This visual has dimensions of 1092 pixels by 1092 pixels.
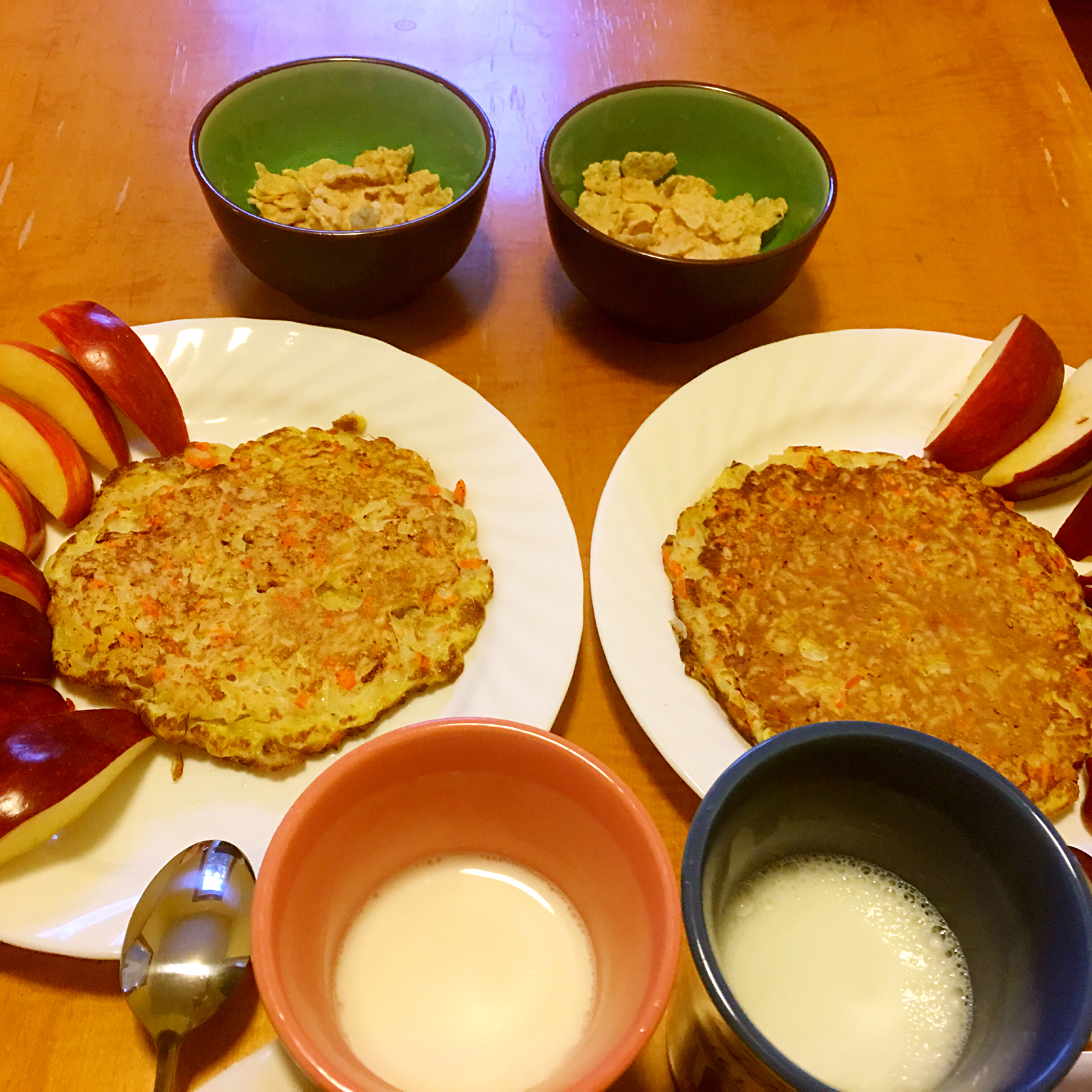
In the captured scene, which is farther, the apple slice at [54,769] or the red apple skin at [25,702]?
the red apple skin at [25,702]

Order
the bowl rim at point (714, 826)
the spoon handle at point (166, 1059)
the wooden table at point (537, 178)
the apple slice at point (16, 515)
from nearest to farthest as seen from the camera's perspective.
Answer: the bowl rim at point (714, 826) → the spoon handle at point (166, 1059) → the apple slice at point (16, 515) → the wooden table at point (537, 178)

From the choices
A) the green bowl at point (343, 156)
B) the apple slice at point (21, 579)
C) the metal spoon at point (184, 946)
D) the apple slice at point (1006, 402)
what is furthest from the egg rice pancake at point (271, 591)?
the apple slice at point (1006, 402)

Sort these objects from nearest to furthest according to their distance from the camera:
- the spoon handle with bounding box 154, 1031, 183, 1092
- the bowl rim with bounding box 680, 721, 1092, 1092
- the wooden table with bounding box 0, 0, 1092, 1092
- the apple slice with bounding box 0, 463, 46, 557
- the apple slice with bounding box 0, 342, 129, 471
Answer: the bowl rim with bounding box 680, 721, 1092, 1092, the spoon handle with bounding box 154, 1031, 183, 1092, the apple slice with bounding box 0, 463, 46, 557, the apple slice with bounding box 0, 342, 129, 471, the wooden table with bounding box 0, 0, 1092, 1092

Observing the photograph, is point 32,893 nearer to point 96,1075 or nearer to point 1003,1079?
point 96,1075

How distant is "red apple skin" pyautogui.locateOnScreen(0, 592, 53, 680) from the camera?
40.6 inches

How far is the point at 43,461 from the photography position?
1223 millimetres

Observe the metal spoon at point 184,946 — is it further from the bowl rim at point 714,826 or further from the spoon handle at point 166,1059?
the bowl rim at point 714,826

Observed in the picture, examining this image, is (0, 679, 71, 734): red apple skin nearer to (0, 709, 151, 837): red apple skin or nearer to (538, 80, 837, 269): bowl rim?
(0, 709, 151, 837): red apple skin

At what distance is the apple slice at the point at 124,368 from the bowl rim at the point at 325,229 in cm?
27

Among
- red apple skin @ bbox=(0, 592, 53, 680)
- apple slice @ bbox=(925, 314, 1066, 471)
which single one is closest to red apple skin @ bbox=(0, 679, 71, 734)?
red apple skin @ bbox=(0, 592, 53, 680)

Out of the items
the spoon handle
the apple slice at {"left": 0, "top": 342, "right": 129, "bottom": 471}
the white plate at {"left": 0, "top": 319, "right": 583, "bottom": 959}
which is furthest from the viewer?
the apple slice at {"left": 0, "top": 342, "right": 129, "bottom": 471}

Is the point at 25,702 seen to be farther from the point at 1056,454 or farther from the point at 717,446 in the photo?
the point at 1056,454

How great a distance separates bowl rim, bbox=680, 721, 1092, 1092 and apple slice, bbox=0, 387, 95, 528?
1.05 metres

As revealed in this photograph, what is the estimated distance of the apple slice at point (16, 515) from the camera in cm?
117
